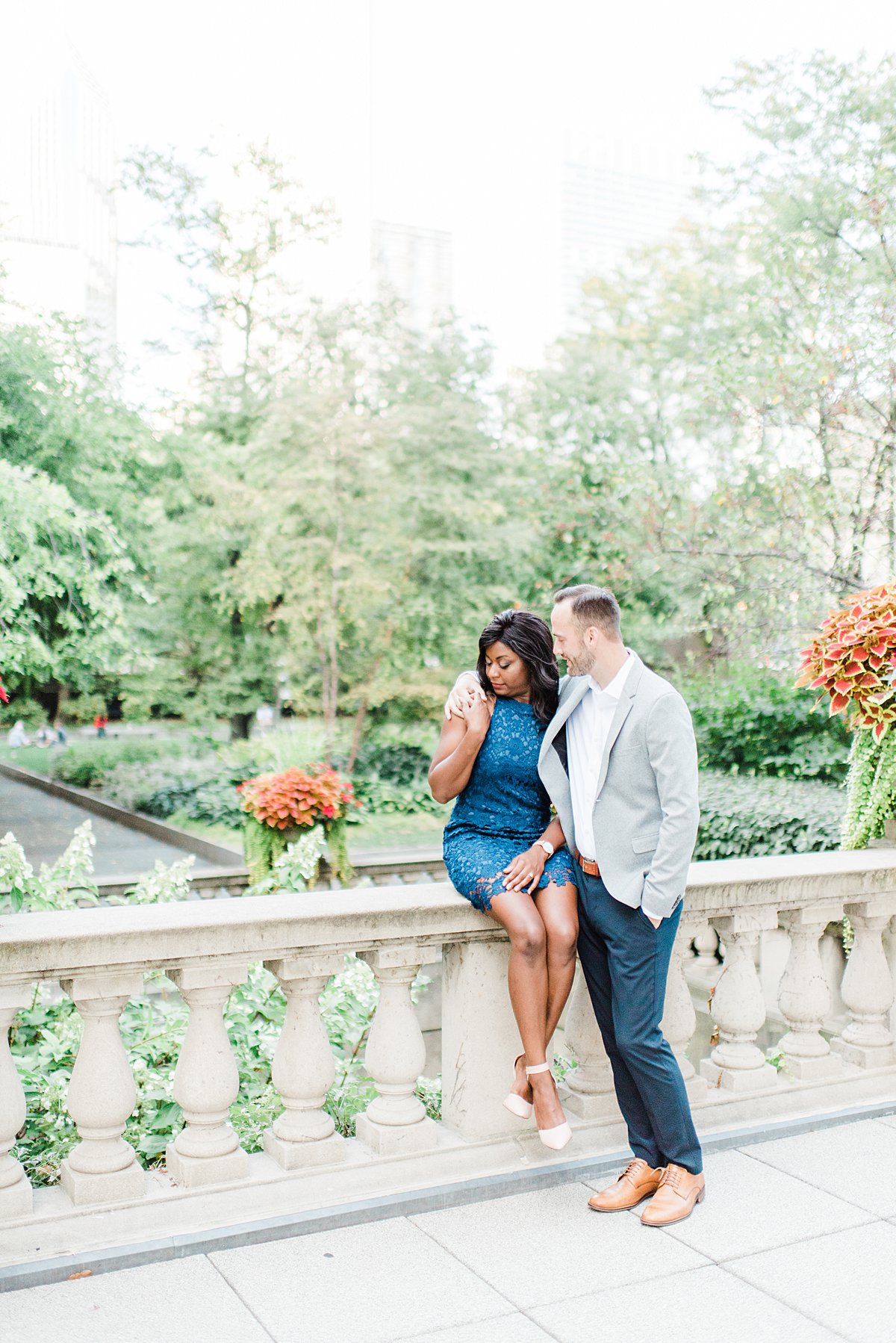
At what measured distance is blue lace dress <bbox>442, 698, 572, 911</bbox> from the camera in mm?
3275

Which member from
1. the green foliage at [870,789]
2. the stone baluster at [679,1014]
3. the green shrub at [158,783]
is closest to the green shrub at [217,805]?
the green shrub at [158,783]

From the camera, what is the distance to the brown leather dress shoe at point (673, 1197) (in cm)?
302

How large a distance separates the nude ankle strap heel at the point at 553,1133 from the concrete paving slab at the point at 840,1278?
1.71 feet

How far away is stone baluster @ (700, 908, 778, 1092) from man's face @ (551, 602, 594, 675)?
1.11 metres

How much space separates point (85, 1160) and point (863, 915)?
2746 millimetres

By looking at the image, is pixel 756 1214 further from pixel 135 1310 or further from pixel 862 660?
pixel 862 660

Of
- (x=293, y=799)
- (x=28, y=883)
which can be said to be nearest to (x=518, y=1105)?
(x=28, y=883)

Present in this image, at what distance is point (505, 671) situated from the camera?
3344mm

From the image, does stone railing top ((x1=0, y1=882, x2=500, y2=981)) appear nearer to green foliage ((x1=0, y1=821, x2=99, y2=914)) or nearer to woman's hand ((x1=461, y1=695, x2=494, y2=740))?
woman's hand ((x1=461, y1=695, x2=494, y2=740))

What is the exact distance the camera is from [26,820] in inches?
682

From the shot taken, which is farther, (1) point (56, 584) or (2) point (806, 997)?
(1) point (56, 584)

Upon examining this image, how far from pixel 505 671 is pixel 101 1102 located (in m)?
1.64

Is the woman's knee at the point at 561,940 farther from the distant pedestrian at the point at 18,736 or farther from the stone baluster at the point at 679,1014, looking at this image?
the distant pedestrian at the point at 18,736

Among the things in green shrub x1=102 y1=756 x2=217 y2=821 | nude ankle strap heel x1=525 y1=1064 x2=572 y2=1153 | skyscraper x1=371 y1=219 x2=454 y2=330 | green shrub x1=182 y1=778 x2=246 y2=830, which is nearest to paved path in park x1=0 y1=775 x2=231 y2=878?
green shrub x1=102 y1=756 x2=217 y2=821
